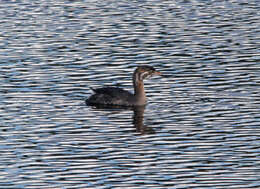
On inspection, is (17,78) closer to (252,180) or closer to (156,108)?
(156,108)

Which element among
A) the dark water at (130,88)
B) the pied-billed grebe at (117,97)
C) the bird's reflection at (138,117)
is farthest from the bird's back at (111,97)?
the dark water at (130,88)

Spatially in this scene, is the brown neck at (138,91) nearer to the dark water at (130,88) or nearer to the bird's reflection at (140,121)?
the bird's reflection at (140,121)

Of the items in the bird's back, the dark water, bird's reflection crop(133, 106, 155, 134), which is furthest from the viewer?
the bird's back

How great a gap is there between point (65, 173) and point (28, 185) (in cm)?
133

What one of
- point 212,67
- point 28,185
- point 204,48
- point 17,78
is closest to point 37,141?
point 28,185

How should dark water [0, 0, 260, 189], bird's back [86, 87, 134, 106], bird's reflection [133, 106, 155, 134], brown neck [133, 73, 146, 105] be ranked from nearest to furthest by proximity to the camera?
dark water [0, 0, 260, 189] → bird's reflection [133, 106, 155, 134] → bird's back [86, 87, 134, 106] → brown neck [133, 73, 146, 105]

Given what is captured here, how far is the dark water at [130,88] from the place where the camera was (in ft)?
73.6

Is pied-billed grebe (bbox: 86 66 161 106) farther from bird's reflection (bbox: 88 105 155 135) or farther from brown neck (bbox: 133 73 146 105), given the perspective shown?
bird's reflection (bbox: 88 105 155 135)

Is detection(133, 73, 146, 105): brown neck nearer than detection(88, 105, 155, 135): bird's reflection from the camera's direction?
No

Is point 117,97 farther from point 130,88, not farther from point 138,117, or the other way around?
point 130,88

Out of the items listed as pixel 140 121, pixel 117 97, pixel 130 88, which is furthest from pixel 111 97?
pixel 140 121

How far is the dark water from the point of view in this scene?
22.4m

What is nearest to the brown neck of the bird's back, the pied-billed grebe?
the pied-billed grebe

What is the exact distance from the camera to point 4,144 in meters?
25.2
